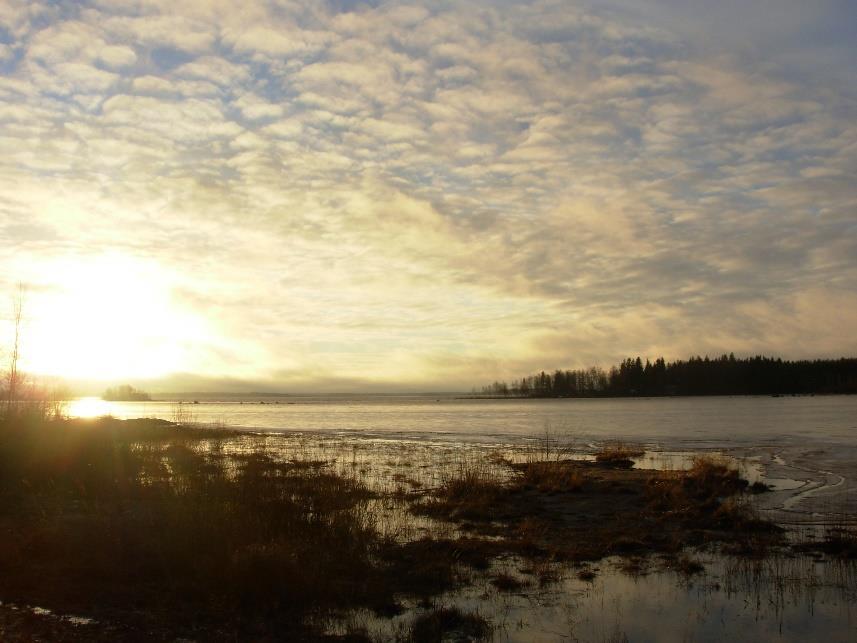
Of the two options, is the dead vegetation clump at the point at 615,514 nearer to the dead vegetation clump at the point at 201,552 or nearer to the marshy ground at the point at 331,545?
the marshy ground at the point at 331,545

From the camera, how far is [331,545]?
14930mm

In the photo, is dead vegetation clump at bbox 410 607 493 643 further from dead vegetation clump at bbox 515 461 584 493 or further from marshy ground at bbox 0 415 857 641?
dead vegetation clump at bbox 515 461 584 493

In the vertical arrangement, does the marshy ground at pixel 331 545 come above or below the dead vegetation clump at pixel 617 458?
above

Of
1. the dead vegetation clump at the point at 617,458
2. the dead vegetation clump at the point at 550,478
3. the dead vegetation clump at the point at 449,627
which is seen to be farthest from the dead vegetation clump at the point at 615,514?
the dead vegetation clump at the point at 449,627

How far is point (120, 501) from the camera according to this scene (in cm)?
1947

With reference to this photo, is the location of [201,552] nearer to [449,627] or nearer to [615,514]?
[449,627]

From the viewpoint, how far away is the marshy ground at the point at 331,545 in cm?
1059

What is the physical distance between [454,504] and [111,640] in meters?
13.3

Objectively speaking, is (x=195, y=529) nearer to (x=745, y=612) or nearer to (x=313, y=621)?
(x=313, y=621)

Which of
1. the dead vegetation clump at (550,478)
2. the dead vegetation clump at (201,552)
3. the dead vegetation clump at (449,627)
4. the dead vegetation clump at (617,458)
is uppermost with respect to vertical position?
the dead vegetation clump at (201,552)

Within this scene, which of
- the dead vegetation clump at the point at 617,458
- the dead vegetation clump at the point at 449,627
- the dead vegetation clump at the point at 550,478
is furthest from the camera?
the dead vegetation clump at the point at 617,458

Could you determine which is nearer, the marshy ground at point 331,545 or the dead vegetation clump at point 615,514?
the marshy ground at point 331,545

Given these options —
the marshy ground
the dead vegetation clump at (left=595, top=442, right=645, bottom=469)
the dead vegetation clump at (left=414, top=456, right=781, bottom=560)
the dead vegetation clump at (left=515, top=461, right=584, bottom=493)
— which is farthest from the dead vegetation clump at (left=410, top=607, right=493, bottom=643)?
the dead vegetation clump at (left=595, top=442, right=645, bottom=469)

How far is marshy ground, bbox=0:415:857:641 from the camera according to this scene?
34.7 ft
